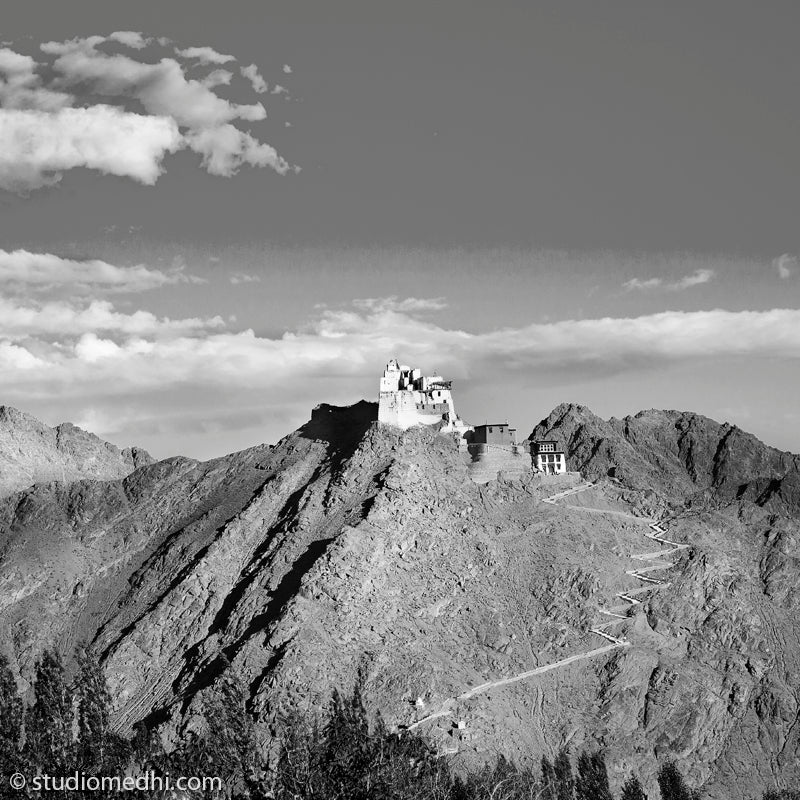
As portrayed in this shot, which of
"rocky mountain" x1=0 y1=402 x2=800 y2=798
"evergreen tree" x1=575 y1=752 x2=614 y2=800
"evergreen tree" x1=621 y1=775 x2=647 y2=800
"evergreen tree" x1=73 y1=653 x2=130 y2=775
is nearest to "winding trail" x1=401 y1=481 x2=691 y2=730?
"rocky mountain" x1=0 y1=402 x2=800 y2=798

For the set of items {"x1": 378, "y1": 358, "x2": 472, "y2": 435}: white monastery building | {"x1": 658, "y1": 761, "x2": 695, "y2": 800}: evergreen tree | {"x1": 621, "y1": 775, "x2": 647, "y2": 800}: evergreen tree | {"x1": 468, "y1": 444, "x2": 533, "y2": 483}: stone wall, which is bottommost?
{"x1": 658, "y1": 761, "x2": 695, "y2": 800}: evergreen tree

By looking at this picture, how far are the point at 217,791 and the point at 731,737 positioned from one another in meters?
73.4

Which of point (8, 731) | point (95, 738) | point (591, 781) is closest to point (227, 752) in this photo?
point (95, 738)

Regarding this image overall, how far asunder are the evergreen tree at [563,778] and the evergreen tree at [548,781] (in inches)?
13.3

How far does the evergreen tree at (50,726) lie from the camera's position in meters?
59.8

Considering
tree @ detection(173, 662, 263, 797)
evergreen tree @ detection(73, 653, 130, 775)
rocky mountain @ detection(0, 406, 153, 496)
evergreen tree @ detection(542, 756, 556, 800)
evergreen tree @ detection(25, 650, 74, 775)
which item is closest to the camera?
evergreen tree @ detection(25, 650, 74, 775)

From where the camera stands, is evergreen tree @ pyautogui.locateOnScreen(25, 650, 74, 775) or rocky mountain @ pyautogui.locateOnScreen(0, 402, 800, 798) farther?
rocky mountain @ pyautogui.locateOnScreen(0, 402, 800, 798)

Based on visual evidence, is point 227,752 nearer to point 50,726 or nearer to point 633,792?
point 50,726

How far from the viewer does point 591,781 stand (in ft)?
318

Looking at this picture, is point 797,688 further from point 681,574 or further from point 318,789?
point 318,789

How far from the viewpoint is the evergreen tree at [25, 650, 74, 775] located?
59750 mm

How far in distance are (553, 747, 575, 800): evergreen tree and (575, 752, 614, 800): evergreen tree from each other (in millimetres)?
725

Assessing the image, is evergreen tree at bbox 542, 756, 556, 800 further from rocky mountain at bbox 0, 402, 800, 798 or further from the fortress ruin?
the fortress ruin

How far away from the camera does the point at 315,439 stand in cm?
15825
